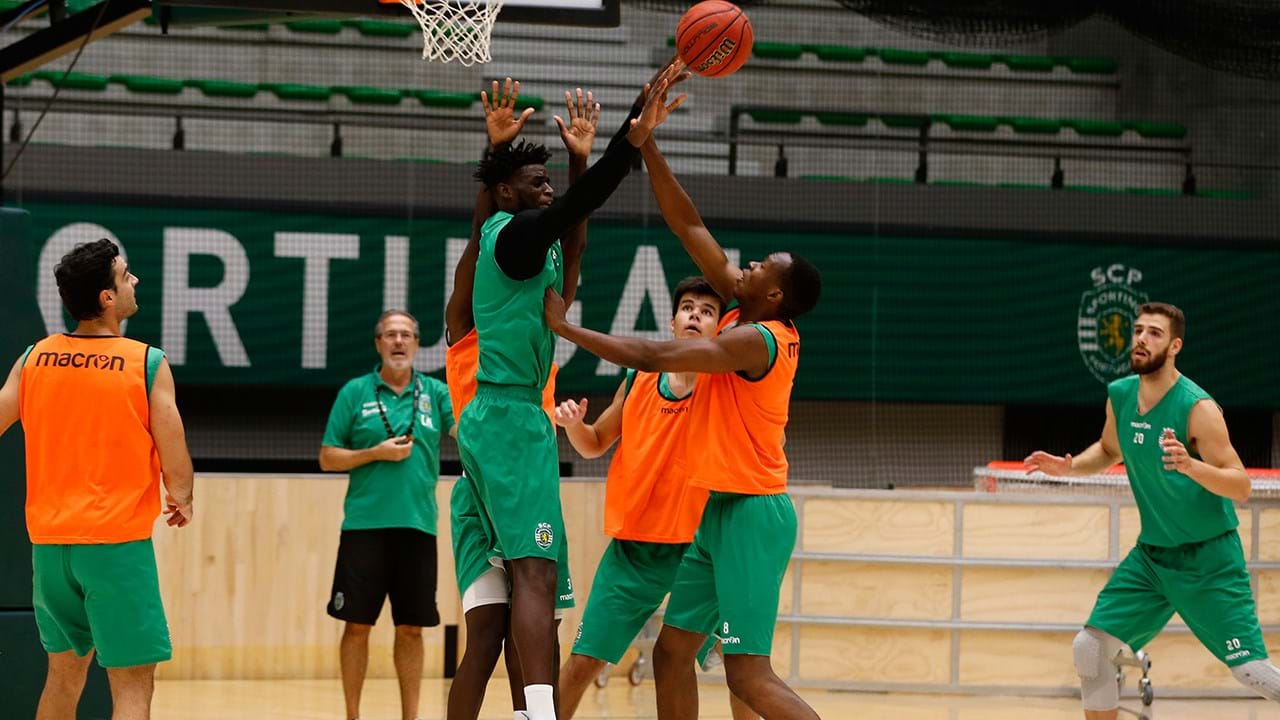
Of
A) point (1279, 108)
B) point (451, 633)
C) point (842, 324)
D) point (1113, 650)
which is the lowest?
point (451, 633)

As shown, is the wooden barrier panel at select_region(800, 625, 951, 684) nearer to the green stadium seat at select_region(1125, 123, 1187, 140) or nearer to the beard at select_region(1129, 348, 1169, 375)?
the beard at select_region(1129, 348, 1169, 375)

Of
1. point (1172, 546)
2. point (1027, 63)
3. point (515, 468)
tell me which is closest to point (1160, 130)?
point (1027, 63)

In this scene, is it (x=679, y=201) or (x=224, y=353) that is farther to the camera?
(x=224, y=353)

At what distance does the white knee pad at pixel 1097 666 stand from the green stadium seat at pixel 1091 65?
9.54 meters

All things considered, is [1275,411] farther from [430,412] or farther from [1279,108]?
[430,412]

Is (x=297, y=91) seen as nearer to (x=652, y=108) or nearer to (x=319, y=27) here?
(x=319, y=27)

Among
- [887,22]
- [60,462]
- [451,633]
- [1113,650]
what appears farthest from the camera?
[887,22]

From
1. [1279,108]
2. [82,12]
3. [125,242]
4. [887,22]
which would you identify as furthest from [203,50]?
[1279,108]

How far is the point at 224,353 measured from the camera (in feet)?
32.4

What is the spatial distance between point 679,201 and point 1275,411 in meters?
7.94

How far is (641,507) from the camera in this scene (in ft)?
17.7

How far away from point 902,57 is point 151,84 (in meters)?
6.77

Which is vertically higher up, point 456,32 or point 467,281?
point 456,32

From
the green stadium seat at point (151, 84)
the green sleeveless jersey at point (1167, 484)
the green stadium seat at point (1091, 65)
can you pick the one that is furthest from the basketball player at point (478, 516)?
the green stadium seat at point (1091, 65)
